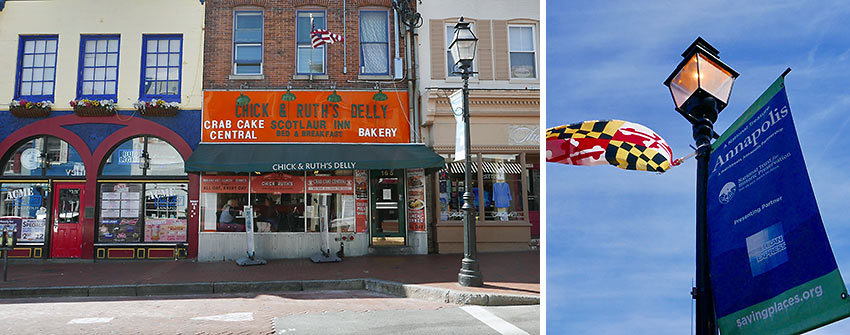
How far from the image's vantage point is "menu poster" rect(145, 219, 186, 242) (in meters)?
14.7

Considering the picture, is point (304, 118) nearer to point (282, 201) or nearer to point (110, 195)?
point (282, 201)

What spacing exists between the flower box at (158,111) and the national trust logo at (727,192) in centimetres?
1333

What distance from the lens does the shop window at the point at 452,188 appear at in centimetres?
1529

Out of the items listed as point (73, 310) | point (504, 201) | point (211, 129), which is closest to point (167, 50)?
point (211, 129)

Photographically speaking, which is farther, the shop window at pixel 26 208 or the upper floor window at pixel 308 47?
the upper floor window at pixel 308 47

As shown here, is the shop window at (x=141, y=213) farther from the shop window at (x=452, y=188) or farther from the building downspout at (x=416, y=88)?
the shop window at (x=452, y=188)

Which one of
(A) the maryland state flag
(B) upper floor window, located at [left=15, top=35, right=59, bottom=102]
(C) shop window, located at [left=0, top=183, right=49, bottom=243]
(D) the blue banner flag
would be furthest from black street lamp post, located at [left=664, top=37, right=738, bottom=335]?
(B) upper floor window, located at [left=15, top=35, right=59, bottom=102]

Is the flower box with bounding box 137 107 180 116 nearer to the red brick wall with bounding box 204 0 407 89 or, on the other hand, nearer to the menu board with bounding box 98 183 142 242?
the red brick wall with bounding box 204 0 407 89

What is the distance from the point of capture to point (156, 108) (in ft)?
48.3

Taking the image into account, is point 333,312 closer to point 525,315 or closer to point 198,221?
point 525,315

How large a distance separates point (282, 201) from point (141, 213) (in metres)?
3.46

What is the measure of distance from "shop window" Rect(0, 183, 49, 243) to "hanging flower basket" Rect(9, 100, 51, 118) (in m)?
1.71

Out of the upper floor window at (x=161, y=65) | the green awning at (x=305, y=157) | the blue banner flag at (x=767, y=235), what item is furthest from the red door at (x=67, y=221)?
the blue banner flag at (x=767, y=235)

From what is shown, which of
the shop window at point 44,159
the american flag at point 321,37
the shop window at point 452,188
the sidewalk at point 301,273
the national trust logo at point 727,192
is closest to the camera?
the national trust logo at point 727,192
